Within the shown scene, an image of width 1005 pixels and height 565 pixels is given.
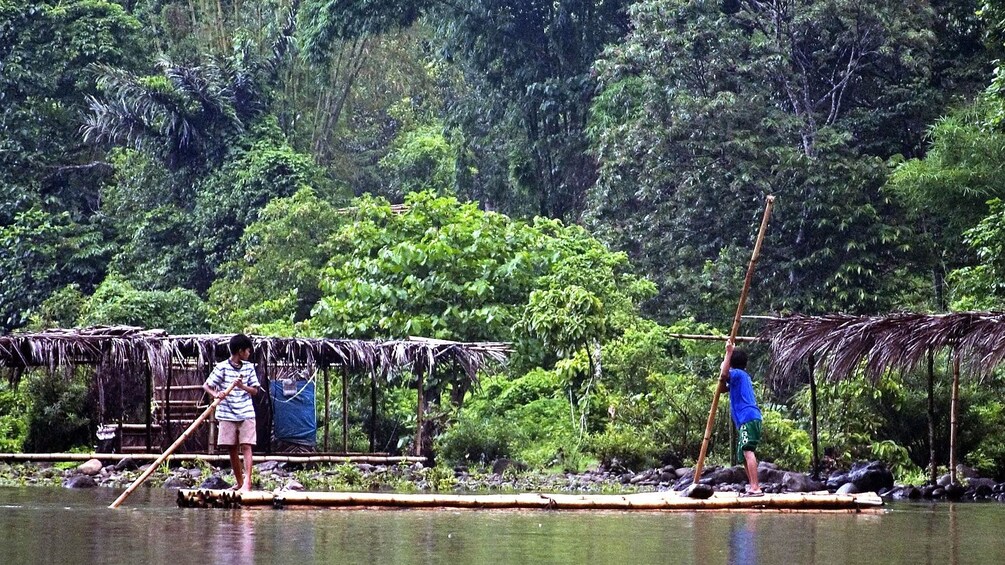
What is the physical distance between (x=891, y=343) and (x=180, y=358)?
8420 mm

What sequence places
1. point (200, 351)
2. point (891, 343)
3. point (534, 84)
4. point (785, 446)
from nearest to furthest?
point (891, 343)
point (200, 351)
point (785, 446)
point (534, 84)

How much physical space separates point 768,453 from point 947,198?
7.22m

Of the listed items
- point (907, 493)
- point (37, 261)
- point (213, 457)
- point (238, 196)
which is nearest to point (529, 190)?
point (238, 196)

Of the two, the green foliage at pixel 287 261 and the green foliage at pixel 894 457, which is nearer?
the green foliage at pixel 894 457

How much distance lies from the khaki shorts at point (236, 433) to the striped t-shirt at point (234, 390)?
0.05 meters

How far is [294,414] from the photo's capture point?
19.4 meters

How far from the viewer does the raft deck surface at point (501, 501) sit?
1070cm

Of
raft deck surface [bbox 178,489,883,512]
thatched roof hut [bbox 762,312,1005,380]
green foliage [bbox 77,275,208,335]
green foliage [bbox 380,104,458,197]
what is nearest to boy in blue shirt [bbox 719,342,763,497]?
raft deck surface [bbox 178,489,883,512]

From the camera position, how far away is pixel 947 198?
23.2 meters

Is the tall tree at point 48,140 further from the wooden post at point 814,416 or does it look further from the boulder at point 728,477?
the wooden post at point 814,416

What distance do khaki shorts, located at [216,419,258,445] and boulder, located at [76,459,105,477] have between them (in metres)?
5.85

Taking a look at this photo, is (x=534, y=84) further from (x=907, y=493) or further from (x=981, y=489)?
(x=907, y=493)

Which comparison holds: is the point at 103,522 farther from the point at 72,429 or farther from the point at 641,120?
the point at 641,120

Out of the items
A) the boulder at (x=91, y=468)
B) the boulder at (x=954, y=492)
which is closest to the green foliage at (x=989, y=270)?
the boulder at (x=954, y=492)
